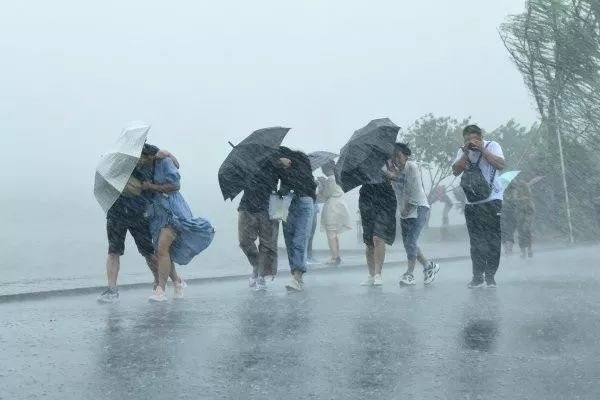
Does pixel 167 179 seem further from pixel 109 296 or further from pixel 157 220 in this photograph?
pixel 109 296

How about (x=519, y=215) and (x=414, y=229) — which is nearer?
(x=414, y=229)

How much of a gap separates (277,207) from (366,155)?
3.91 feet

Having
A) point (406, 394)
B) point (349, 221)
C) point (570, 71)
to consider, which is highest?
point (570, 71)

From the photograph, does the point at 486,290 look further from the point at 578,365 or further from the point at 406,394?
the point at 406,394

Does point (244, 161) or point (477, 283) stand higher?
point (244, 161)

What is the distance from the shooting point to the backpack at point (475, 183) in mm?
11344

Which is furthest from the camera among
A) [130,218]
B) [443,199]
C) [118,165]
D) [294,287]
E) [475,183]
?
[443,199]

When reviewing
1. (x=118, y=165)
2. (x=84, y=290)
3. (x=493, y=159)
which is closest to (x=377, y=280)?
(x=493, y=159)

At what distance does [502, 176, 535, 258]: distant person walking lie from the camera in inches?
818

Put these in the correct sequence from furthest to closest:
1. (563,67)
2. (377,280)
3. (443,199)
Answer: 1. (443,199)
2. (563,67)
3. (377,280)

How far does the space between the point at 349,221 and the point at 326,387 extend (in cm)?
1276

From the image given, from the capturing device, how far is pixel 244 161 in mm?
11406

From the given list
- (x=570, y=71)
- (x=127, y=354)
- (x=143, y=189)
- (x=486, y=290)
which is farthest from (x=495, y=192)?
(x=570, y=71)

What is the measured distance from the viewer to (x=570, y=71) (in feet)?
91.1
